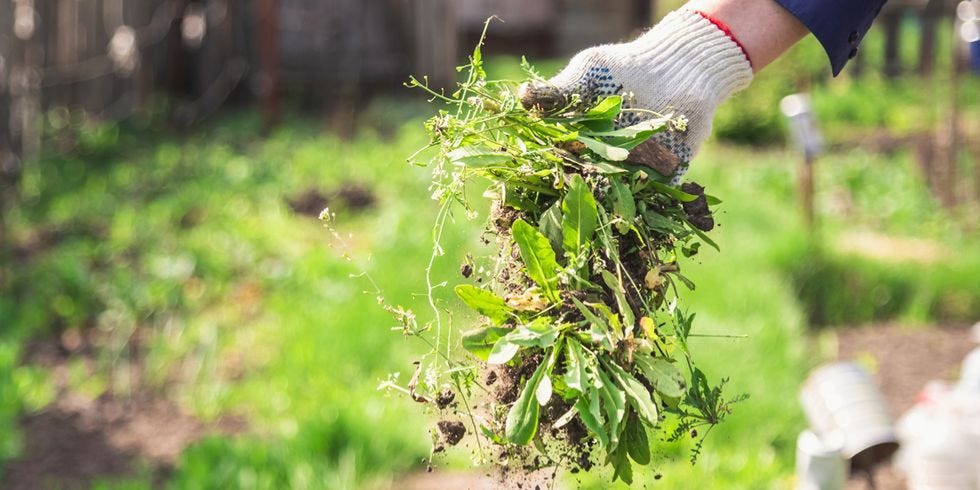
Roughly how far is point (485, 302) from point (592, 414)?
0.83 ft

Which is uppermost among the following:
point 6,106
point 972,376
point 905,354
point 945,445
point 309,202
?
point 972,376

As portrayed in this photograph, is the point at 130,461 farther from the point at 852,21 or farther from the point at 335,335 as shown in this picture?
the point at 852,21

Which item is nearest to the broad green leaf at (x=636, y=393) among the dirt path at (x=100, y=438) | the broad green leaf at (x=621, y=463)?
the broad green leaf at (x=621, y=463)

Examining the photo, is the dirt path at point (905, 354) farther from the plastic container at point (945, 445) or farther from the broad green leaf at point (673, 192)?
the broad green leaf at point (673, 192)

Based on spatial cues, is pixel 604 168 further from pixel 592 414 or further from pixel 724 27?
pixel 724 27

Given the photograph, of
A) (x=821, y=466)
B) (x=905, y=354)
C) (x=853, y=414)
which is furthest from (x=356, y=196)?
(x=821, y=466)

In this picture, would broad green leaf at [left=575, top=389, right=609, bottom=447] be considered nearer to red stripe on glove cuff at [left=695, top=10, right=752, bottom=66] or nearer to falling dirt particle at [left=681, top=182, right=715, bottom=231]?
falling dirt particle at [left=681, top=182, right=715, bottom=231]

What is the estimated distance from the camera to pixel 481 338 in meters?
1.78

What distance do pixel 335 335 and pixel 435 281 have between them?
53cm

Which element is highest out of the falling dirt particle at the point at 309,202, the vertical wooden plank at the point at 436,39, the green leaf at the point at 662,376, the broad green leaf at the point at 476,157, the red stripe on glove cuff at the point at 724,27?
the red stripe on glove cuff at the point at 724,27

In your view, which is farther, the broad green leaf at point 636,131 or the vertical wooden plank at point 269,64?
the vertical wooden plank at point 269,64

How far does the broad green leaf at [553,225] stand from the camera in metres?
1.83

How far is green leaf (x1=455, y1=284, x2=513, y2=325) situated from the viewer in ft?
5.89

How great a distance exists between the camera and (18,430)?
13.1 feet
